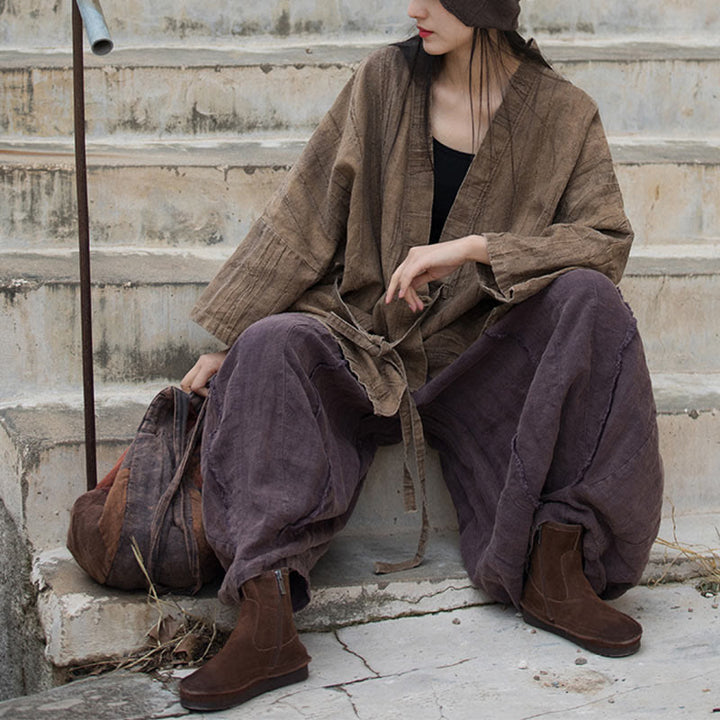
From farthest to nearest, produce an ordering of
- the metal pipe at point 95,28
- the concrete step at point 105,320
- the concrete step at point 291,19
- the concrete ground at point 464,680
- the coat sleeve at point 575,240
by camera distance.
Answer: the concrete step at point 291,19
the concrete step at point 105,320
the coat sleeve at point 575,240
the metal pipe at point 95,28
the concrete ground at point 464,680

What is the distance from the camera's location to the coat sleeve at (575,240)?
2395mm

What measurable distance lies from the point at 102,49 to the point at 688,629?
163 centimetres

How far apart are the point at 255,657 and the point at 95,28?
1.20 meters

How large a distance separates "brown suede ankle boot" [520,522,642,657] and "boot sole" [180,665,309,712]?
21.7 inches

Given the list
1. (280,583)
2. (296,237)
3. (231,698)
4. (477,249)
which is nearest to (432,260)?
(477,249)

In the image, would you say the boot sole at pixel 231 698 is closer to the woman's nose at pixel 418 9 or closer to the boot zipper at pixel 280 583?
the boot zipper at pixel 280 583

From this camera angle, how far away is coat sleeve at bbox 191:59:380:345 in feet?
8.59

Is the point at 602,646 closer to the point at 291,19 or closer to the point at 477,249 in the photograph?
the point at 477,249

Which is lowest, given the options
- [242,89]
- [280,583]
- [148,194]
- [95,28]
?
[280,583]

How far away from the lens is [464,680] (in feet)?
7.43

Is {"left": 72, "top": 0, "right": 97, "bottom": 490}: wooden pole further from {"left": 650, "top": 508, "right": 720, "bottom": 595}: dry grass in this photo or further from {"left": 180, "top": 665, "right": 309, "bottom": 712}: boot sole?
{"left": 650, "top": 508, "right": 720, "bottom": 595}: dry grass

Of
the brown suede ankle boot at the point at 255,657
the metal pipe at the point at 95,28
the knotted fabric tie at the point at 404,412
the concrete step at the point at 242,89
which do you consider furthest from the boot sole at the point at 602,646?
the concrete step at the point at 242,89

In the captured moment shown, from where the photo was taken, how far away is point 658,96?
384cm

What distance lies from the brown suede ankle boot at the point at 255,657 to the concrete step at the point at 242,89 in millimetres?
1840
